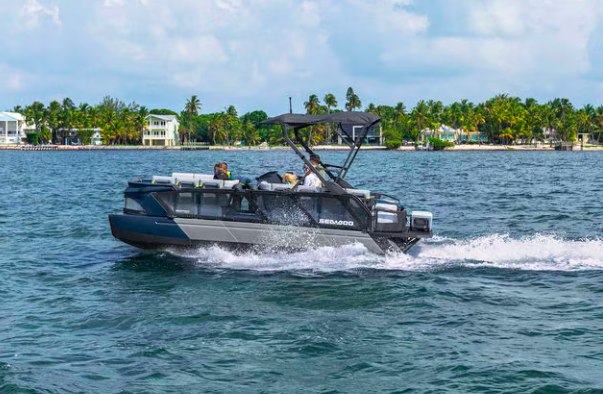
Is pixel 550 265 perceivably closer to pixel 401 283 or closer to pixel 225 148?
pixel 401 283

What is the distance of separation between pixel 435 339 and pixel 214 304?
3.96 m

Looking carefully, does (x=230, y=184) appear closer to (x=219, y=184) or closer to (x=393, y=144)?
(x=219, y=184)

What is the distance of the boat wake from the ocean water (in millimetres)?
41

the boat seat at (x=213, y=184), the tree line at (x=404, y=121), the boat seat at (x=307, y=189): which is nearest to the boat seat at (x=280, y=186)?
the boat seat at (x=307, y=189)

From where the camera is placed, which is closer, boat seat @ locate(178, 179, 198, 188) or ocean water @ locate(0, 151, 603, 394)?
ocean water @ locate(0, 151, 603, 394)

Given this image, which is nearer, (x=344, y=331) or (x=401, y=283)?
(x=344, y=331)

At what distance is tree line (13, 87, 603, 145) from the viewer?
576ft

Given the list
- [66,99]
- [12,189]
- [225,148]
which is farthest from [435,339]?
[66,99]

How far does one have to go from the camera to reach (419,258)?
15.8 metres

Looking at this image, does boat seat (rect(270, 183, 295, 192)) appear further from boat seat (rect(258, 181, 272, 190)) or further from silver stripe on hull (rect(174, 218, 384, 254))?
silver stripe on hull (rect(174, 218, 384, 254))

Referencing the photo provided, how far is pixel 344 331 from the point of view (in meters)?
10.7

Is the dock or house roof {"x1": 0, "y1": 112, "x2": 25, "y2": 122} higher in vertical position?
house roof {"x1": 0, "y1": 112, "x2": 25, "y2": 122}

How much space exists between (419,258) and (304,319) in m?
5.21

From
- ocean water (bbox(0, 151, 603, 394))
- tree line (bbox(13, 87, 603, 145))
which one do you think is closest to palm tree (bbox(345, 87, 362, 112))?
tree line (bbox(13, 87, 603, 145))
